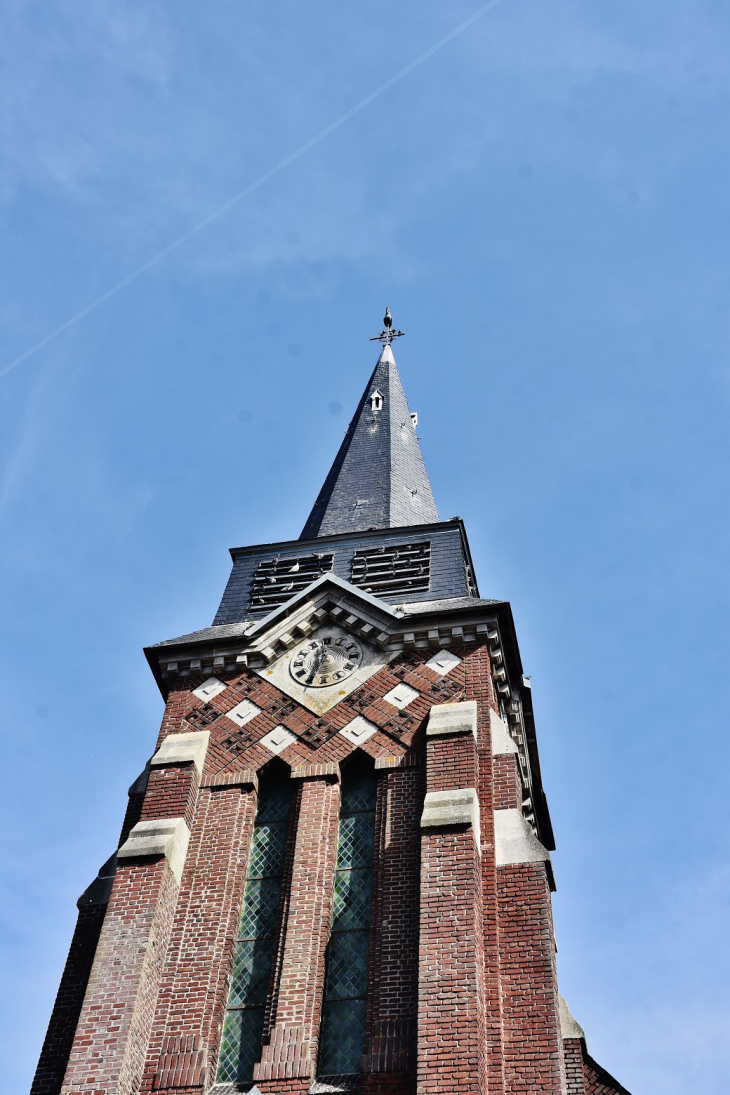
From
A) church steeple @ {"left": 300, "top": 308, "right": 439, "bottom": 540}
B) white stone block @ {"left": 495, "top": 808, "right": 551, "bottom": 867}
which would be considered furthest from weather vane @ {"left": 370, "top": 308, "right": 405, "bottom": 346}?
white stone block @ {"left": 495, "top": 808, "right": 551, "bottom": 867}

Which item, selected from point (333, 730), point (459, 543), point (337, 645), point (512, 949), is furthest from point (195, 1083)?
point (459, 543)

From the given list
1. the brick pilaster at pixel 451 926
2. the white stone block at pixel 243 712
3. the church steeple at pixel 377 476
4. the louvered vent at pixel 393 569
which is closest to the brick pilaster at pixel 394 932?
the brick pilaster at pixel 451 926

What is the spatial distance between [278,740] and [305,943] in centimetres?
357

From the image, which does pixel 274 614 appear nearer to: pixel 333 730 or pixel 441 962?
pixel 333 730

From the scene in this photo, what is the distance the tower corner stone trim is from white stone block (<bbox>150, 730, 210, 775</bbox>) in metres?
1.08

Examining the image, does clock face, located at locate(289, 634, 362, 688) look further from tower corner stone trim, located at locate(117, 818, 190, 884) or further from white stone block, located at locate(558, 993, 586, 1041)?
white stone block, located at locate(558, 993, 586, 1041)

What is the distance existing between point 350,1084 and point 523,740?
7.80 m

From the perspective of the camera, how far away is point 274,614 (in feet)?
68.0

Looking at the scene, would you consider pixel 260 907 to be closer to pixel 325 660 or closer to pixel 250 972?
pixel 250 972

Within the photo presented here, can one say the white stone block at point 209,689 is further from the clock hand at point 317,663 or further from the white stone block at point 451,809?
the white stone block at point 451,809

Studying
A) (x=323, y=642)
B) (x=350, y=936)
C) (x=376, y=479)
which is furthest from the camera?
(x=376, y=479)

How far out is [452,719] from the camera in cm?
1802

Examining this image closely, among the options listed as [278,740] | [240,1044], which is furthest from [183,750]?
[240,1044]

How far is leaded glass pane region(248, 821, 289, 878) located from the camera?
1770cm
